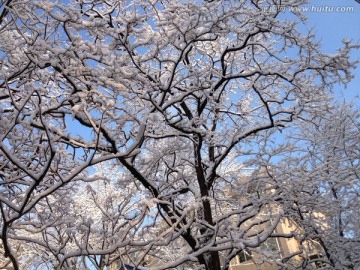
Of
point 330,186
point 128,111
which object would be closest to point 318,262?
point 330,186

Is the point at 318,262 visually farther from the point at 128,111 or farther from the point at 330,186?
the point at 128,111

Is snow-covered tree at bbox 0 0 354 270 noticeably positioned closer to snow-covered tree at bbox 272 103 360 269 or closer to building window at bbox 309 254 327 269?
snow-covered tree at bbox 272 103 360 269

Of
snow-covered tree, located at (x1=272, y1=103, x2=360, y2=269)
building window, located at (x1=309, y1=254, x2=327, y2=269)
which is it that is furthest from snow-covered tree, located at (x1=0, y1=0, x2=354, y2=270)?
building window, located at (x1=309, y1=254, x2=327, y2=269)

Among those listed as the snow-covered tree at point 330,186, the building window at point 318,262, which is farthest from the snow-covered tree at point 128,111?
the building window at point 318,262

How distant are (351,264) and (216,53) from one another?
6428mm

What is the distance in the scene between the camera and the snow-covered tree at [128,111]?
2.94m

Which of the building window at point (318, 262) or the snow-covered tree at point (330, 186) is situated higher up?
the snow-covered tree at point (330, 186)

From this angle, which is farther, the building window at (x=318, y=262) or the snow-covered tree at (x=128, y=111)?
the building window at (x=318, y=262)

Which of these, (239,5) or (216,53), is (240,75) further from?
(216,53)

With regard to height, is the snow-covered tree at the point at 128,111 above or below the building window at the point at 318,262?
above

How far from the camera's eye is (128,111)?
4.43 meters

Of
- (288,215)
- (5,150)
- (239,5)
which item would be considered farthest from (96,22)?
(288,215)

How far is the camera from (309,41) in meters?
6.06

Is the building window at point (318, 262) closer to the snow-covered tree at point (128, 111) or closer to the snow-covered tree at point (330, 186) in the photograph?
the snow-covered tree at point (330, 186)
